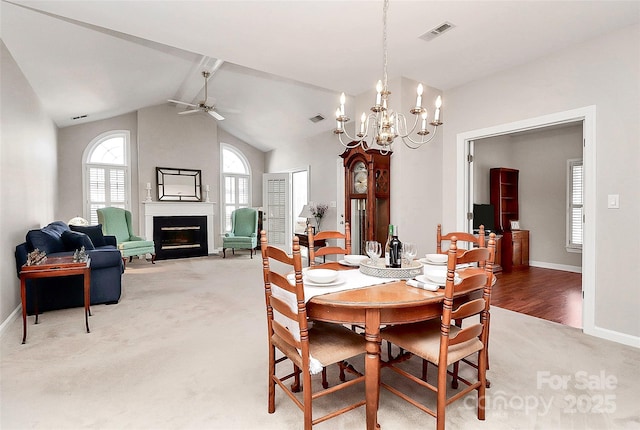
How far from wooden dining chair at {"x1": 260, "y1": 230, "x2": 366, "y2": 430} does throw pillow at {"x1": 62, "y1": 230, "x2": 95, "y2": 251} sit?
3.30 m

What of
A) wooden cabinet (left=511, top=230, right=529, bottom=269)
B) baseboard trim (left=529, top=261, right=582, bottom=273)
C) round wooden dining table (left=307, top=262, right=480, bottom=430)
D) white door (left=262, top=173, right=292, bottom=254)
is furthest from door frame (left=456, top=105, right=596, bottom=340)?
white door (left=262, top=173, right=292, bottom=254)

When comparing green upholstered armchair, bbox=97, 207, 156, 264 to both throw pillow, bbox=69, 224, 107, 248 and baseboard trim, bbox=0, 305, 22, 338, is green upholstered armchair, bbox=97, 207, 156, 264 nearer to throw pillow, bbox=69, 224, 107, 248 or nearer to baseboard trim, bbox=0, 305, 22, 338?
throw pillow, bbox=69, 224, 107, 248

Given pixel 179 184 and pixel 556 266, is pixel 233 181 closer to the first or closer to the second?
pixel 179 184

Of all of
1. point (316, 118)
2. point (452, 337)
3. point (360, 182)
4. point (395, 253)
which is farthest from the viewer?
point (316, 118)

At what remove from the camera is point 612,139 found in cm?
293

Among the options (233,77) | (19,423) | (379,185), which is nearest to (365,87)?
(379,185)

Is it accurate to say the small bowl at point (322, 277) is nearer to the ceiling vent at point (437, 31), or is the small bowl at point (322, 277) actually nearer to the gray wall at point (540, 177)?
the ceiling vent at point (437, 31)

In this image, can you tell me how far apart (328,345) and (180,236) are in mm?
6611

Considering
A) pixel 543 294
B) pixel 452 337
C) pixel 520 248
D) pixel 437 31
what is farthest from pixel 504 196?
pixel 452 337

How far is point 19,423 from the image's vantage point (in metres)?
1.79

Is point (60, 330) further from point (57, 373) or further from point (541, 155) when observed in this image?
point (541, 155)

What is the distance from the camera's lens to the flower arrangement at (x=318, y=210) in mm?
7023

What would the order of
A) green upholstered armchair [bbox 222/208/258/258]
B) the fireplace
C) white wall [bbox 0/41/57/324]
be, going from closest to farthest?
white wall [bbox 0/41/57/324] → the fireplace → green upholstered armchair [bbox 222/208/258/258]

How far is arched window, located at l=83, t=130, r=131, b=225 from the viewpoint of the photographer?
688 cm
